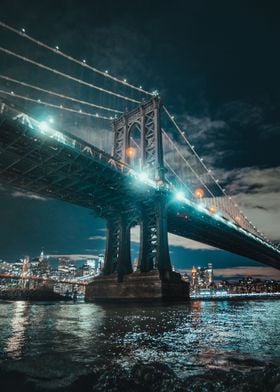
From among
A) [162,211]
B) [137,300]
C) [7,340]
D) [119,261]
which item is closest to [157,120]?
[162,211]

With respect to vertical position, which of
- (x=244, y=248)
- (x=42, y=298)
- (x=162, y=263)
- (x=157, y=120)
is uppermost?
(x=157, y=120)

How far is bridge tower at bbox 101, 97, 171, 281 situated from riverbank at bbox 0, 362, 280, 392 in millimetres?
29744

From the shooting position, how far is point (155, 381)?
3145 millimetres

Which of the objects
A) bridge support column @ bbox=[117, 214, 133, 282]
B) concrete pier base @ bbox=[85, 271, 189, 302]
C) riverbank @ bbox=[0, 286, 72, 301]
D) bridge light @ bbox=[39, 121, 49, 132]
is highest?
bridge light @ bbox=[39, 121, 49, 132]

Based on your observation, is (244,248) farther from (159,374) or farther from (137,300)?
(159,374)

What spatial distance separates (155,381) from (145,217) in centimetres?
3484

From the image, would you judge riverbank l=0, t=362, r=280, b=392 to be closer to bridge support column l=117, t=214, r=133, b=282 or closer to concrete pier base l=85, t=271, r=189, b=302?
concrete pier base l=85, t=271, r=189, b=302

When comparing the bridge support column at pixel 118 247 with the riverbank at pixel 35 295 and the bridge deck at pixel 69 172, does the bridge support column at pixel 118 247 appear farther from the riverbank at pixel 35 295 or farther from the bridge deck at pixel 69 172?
the riverbank at pixel 35 295

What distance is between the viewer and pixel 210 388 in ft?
9.41

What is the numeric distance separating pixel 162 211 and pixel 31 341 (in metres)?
30.6

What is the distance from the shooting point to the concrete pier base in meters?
30.9

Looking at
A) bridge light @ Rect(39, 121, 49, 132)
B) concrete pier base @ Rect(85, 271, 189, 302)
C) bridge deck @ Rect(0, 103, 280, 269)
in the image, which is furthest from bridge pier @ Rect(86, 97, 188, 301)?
bridge light @ Rect(39, 121, 49, 132)

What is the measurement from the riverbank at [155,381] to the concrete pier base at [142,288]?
27.4m

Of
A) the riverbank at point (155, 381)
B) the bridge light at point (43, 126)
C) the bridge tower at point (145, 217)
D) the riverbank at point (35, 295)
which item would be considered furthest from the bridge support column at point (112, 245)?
the riverbank at point (155, 381)
